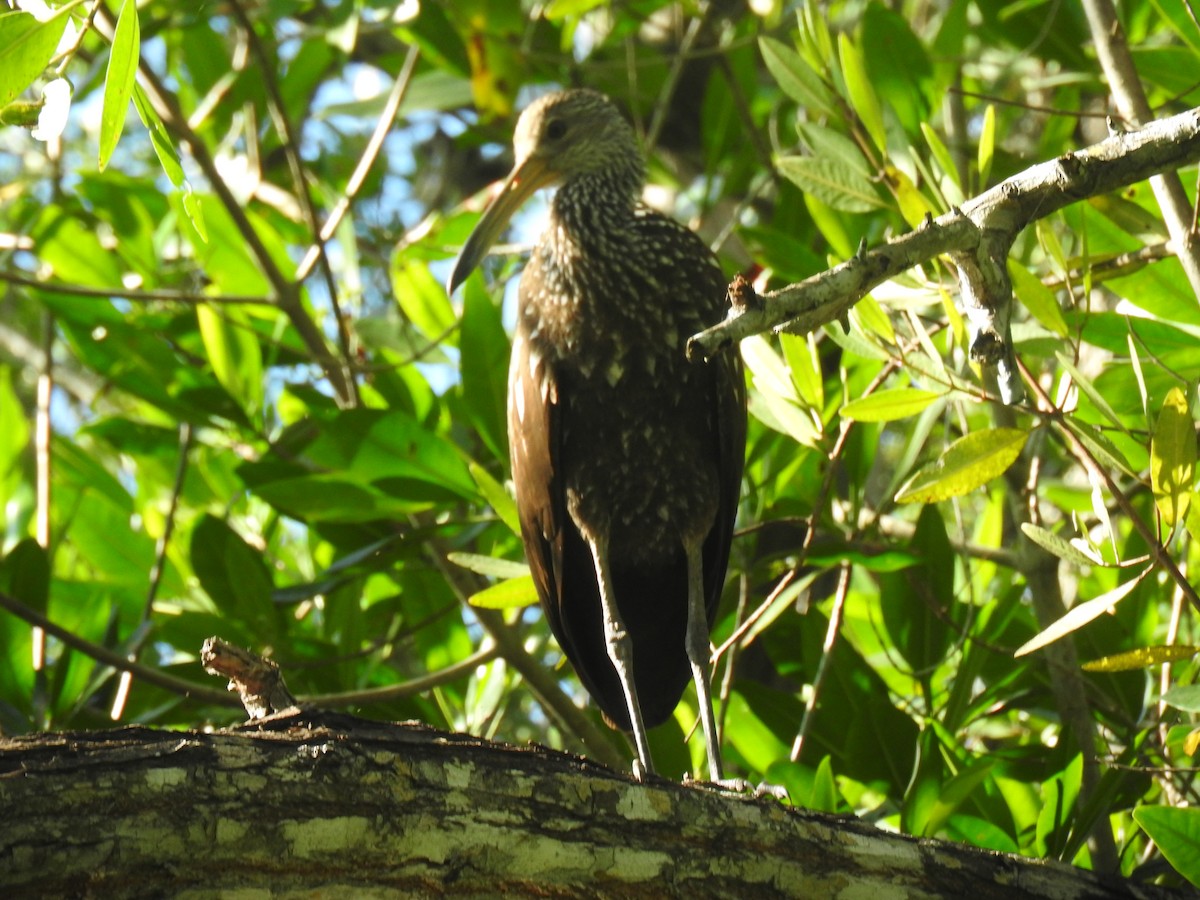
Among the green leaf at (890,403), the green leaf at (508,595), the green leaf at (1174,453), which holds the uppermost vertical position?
the green leaf at (890,403)

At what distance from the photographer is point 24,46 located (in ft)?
5.51

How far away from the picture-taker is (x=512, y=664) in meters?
3.46

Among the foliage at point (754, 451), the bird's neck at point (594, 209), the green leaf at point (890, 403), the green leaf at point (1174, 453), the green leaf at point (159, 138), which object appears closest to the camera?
the green leaf at point (159, 138)

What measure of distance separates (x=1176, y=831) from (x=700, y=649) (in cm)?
140

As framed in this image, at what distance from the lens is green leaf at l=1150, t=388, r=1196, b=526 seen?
2.12m

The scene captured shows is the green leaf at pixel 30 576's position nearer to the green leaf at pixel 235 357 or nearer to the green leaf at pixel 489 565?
the green leaf at pixel 235 357

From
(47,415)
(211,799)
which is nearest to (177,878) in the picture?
(211,799)

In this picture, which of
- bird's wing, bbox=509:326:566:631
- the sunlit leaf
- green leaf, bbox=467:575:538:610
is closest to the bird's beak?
bird's wing, bbox=509:326:566:631

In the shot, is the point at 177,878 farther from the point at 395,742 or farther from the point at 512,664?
the point at 512,664

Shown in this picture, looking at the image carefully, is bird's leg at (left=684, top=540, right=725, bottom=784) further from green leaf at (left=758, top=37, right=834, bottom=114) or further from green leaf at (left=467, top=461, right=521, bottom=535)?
green leaf at (left=758, top=37, right=834, bottom=114)

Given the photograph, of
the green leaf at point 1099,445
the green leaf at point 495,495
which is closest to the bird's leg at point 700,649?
the green leaf at point 495,495

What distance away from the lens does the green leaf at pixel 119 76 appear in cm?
164

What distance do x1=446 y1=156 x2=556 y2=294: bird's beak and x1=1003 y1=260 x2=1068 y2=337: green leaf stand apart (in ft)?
5.71

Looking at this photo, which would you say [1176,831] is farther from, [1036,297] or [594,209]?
[594,209]
